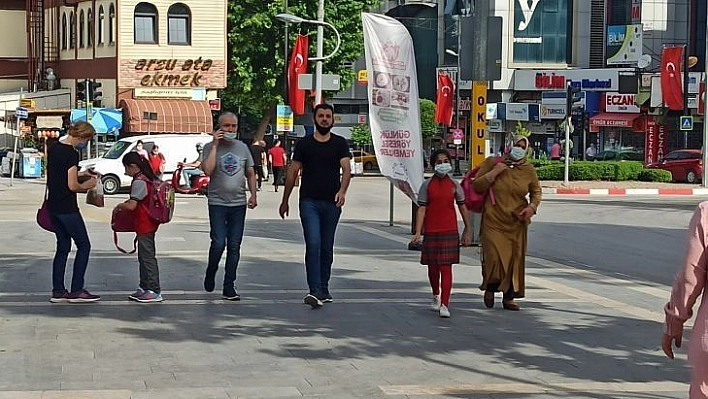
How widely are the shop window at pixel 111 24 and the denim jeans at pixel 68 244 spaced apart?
37902 millimetres

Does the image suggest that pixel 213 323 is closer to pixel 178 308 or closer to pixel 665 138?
pixel 178 308

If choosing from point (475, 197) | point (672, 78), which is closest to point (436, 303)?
point (475, 197)

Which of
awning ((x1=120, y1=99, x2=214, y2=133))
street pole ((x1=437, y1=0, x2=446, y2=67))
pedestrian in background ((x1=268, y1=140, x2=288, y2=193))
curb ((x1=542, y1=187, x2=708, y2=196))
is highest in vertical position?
street pole ((x1=437, y1=0, x2=446, y2=67))

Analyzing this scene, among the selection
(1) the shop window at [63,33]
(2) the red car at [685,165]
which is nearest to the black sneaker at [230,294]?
(2) the red car at [685,165]

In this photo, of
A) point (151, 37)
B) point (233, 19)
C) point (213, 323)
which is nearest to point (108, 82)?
point (151, 37)

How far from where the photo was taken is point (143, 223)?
11250 mm

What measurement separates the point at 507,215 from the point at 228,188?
2.70 m

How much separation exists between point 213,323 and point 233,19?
134 ft

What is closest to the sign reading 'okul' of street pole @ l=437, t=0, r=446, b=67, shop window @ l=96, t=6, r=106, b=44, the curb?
shop window @ l=96, t=6, r=106, b=44

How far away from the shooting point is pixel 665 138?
55031 millimetres

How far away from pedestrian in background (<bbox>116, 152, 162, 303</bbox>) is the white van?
22227mm

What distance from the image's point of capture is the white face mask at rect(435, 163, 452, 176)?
10.9 metres

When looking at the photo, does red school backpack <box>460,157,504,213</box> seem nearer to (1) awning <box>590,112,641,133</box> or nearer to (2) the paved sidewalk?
(2) the paved sidewalk

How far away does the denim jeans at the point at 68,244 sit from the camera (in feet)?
36.3
